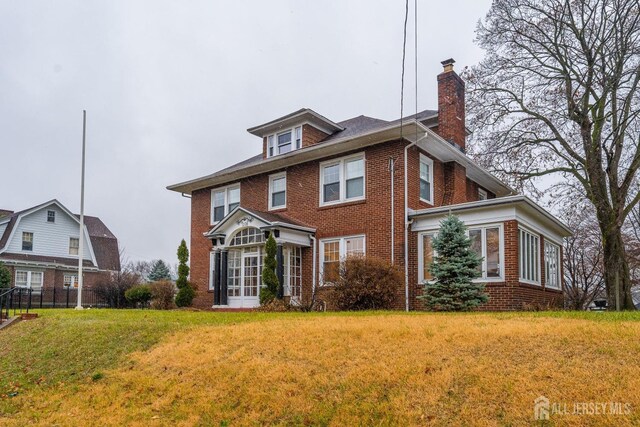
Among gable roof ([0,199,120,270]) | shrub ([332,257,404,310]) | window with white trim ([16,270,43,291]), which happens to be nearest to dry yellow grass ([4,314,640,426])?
shrub ([332,257,404,310])

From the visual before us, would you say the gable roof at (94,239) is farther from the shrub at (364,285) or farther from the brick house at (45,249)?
the shrub at (364,285)

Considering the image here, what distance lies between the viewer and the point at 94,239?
3797 cm

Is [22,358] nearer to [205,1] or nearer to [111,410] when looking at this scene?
[111,410]

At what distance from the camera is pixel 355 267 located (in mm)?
13438

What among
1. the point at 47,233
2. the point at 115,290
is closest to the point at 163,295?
the point at 115,290

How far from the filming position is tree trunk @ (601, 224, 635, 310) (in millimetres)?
16439

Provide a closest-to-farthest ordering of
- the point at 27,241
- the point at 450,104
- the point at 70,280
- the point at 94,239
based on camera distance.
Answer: the point at 450,104 < the point at 27,241 < the point at 70,280 < the point at 94,239

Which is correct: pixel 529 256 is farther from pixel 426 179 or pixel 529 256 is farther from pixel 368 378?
pixel 368 378

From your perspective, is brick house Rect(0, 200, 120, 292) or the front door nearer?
the front door

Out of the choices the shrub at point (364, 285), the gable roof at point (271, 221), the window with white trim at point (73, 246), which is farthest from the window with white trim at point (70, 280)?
the shrub at point (364, 285)

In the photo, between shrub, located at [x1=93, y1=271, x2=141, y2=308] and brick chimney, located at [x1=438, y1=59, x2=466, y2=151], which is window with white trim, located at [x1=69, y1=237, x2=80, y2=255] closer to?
shrub, located at [x1=93, y1=271, x2=141, y2=308]

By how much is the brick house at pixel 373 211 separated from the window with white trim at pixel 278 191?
39 mm

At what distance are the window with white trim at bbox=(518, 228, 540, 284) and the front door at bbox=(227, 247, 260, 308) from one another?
864 cm

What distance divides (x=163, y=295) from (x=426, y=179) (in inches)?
430
